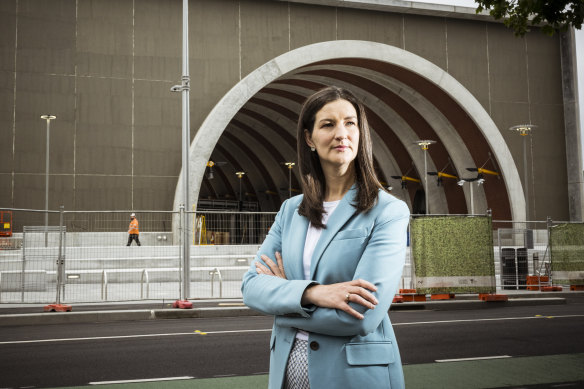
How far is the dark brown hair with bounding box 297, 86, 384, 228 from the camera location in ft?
7.27

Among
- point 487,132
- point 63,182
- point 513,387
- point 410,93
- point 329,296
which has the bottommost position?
point 513,387

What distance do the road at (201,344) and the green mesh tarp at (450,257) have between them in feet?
5.21

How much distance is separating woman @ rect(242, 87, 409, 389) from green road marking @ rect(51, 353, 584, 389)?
4.50m

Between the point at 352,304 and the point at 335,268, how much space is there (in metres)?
0.16

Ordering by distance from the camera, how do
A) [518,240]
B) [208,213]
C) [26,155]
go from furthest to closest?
[26,155] → [518,240] → [208,213]

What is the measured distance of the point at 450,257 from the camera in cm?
1393

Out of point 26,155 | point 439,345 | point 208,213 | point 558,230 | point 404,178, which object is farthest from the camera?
point 404,178

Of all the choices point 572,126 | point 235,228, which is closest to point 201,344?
point 235,228

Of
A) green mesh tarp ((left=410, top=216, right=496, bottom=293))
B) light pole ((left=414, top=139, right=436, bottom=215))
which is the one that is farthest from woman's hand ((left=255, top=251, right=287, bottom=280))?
light pole ((left=414, top=139, right=436, bottom=215))

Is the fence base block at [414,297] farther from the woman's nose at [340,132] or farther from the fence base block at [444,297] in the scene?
the woman's nose at [340,132]

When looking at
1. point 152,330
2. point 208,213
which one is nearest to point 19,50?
point 208,213

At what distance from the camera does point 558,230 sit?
16.9 metres

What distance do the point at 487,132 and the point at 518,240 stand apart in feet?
50.7

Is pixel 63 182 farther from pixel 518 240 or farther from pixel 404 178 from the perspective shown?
pixel 404 178
